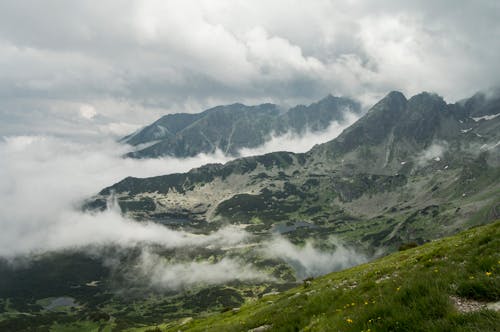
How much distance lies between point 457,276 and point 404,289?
204 cm

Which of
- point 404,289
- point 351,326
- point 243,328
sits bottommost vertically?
point 243,328

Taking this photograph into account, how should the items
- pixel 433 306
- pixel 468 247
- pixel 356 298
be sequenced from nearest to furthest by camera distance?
1. pixel 433 306
2. pixel 356 298
3. pixel 468 247

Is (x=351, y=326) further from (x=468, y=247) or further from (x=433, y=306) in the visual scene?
(x=468, y=247)

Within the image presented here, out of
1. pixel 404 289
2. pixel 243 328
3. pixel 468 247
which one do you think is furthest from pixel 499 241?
pixel 243 328

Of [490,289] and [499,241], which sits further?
[499,241]

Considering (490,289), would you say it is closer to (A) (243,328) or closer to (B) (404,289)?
Answer: (B) (404,289)

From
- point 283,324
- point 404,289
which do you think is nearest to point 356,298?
point 283,324

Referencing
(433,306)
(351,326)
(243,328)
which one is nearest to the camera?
(433,306)

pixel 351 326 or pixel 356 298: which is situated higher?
pixel 351 326

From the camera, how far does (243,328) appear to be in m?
23.7

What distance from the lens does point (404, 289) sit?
12.6 m

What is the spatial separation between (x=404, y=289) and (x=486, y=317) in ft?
13.7

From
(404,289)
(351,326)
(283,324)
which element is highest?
(404,289)

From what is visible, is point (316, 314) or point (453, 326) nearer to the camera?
point (453, 326)
